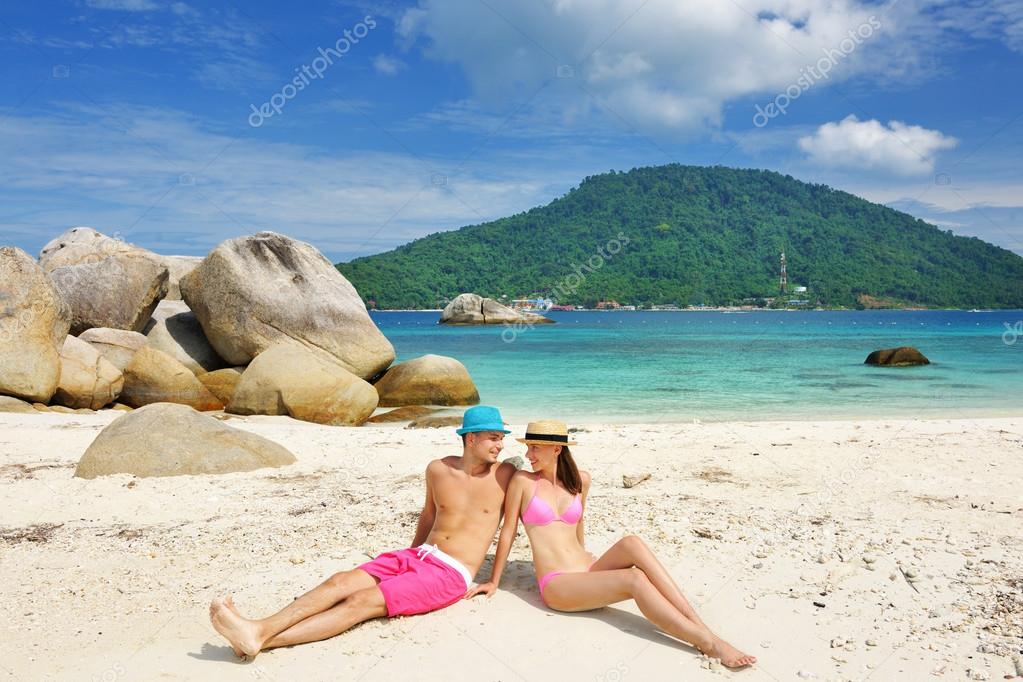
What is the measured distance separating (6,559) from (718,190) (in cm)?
9229

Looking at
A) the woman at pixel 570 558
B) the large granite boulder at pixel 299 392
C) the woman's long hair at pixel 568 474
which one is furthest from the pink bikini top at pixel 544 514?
the large granite boulder at pixel 299 392

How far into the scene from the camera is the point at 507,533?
465cm

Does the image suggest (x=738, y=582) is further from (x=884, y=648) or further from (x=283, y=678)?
(x=283, y=678)

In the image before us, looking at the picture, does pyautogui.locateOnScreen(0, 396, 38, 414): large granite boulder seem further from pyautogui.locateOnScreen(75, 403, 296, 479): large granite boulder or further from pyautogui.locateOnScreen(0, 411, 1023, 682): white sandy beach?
pyautogui.locateOnScreen(75, 403, 296, 479): large granite boulder

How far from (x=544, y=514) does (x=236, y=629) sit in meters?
1.81

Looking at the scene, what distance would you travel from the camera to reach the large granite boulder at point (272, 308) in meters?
17.0

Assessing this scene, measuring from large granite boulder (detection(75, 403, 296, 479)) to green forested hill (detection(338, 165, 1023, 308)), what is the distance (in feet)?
233

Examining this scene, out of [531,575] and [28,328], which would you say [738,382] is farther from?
[531,575]

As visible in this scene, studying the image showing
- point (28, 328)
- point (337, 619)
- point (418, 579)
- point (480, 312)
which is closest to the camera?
point (337, 619)

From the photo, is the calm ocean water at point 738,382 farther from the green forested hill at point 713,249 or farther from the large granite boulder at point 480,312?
the green forested hill at point 713,249

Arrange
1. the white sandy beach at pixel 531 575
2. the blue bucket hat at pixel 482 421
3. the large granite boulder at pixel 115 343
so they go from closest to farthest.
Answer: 1. the white sandy beach at pixel 531 575
2. the blue bucket hat at pixel 482 421
3. the large granite boulder at pixel 115 343

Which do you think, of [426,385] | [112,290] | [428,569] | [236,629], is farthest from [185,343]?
[236,629]

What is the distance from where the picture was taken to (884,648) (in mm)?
4102

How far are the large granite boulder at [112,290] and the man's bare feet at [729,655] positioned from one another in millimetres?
17172
